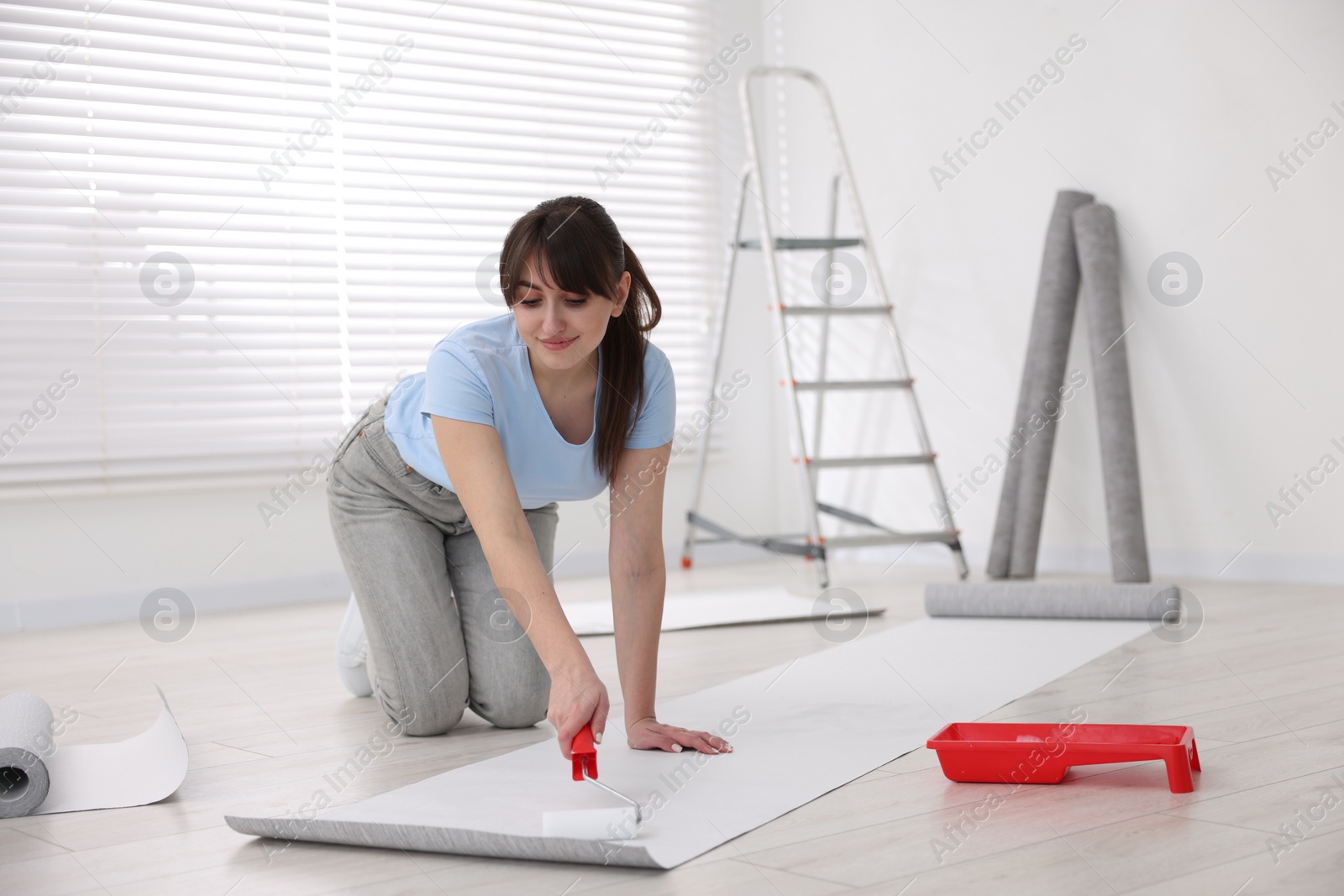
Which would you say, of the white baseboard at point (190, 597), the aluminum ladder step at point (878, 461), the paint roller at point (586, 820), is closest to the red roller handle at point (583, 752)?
the paint roller at point (586, 820)

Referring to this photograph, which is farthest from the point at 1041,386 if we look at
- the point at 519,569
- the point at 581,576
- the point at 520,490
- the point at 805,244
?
the point at 519,569

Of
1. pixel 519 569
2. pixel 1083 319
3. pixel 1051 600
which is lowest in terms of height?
pixel 1051 600

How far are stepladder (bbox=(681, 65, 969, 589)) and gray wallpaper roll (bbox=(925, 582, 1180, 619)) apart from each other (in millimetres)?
761

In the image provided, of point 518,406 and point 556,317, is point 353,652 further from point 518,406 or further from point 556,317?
point 556,317

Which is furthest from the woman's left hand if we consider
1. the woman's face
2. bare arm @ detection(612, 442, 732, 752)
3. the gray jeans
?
the woman's face

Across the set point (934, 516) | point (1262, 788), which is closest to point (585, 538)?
point (934, 516)

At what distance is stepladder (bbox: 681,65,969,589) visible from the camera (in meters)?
3.89

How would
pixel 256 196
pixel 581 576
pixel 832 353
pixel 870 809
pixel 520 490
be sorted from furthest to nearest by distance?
pixel 832 353, pixel 581 576, pixel 256 196, pixel 520 490, pixel 870 809

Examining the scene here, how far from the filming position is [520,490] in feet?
6.14

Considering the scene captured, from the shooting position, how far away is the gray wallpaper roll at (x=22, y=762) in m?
1.56

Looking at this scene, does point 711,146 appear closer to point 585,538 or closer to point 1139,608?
point 585,538

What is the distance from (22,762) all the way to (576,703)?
0.78 m

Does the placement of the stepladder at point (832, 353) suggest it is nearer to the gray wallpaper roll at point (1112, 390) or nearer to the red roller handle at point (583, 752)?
the gray wallpaper roll at point (1112, 390)

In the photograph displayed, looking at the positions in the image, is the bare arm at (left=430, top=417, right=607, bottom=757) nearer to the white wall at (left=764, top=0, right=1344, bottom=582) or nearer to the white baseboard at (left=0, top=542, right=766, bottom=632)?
the white baseboard at (left=0, top=542, right=766, bottom=632)
